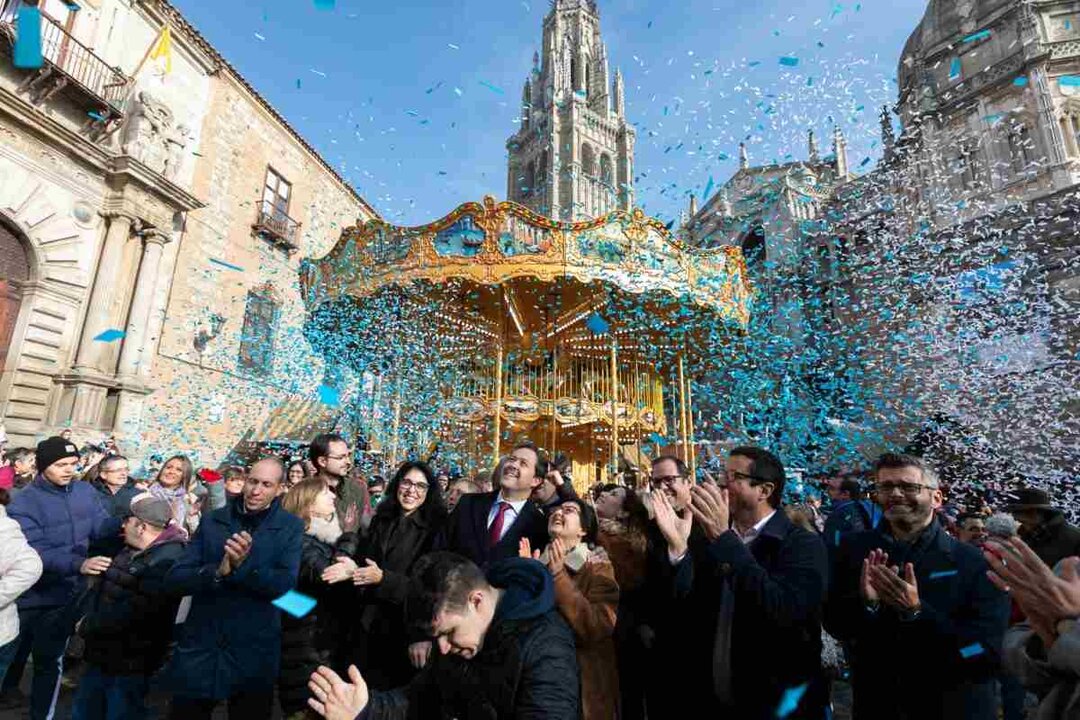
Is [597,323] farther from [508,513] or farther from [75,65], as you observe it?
[75,65]

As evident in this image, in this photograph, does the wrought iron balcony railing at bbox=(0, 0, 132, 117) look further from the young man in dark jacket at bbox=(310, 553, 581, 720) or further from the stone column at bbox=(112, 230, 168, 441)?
the young man in dark jacket at bbox=(310, 553, 581, 720)

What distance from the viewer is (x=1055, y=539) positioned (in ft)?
11.1

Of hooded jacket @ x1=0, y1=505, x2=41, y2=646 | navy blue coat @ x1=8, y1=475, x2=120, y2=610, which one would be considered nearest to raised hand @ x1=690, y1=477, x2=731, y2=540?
hooded jacket @ x1=0, y1=505, x2=41, y2=646

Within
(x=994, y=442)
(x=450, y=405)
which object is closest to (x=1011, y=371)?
(x=994, y=442)

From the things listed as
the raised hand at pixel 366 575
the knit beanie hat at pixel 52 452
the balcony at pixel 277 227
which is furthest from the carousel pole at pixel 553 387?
the balcony at pixel 277 227

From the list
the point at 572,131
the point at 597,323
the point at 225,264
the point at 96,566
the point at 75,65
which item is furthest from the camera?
the point at 572,131

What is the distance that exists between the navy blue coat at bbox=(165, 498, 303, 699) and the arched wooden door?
11367 millimetres

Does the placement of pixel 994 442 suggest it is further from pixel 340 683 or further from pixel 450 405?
pixel 340 683

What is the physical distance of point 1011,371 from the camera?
11906mm

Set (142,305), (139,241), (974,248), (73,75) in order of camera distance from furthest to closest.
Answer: (974,248) < (139,241) < (142,305) < (73,75)

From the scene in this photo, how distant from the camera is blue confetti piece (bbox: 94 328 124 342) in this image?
11.4 m

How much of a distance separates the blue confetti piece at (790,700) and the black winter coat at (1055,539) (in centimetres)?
247

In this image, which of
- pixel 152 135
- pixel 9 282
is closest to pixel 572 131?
pixel 152 135

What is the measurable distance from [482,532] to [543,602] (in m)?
1.58
